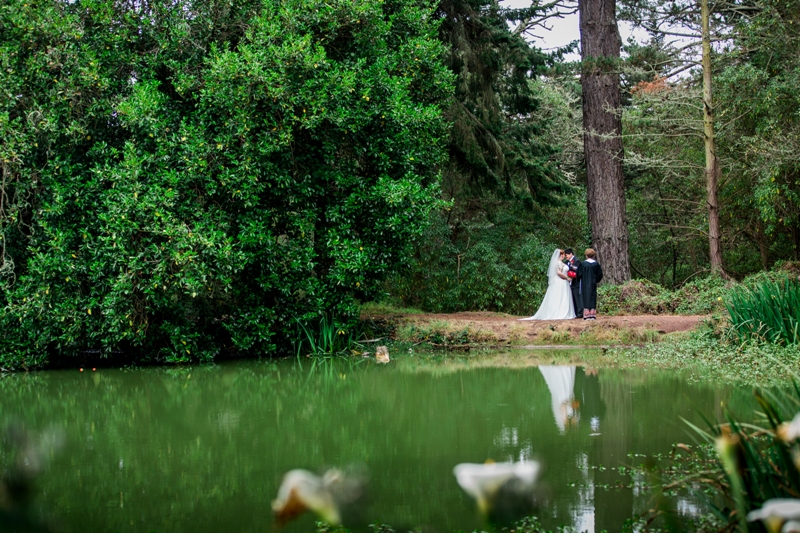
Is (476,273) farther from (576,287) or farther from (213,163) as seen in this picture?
(213,163)

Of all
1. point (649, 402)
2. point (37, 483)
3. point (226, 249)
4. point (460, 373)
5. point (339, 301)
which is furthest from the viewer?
point (339, 301)

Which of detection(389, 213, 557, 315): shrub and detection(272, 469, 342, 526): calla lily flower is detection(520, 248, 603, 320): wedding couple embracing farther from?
detection(272, 469, 342, 526): calla lily flower

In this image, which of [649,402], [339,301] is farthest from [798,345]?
→ [339,301]

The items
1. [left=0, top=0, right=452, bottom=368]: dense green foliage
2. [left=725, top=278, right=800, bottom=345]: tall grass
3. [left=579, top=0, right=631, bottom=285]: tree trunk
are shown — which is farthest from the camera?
[left=579, top=0, right=631, bottom=285]: tree trunk

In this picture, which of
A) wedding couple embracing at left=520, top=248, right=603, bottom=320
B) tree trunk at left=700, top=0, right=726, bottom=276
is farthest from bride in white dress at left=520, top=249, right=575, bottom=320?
tree trunk at left=700, top=0, right=726, bottom=276

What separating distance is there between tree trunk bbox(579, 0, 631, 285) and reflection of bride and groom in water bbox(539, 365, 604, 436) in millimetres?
9251

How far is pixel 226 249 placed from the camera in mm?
12664

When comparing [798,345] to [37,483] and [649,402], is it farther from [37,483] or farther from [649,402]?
[37,483]

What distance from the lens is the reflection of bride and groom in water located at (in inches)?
298

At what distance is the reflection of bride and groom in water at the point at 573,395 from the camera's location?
298 inches

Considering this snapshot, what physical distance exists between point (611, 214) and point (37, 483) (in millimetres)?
17273

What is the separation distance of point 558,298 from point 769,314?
7.50 meters

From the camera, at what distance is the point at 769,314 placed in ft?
35.4

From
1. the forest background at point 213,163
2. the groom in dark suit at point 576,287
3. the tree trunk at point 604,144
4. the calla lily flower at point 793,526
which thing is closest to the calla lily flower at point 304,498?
the calla lily flower at point 793,526
